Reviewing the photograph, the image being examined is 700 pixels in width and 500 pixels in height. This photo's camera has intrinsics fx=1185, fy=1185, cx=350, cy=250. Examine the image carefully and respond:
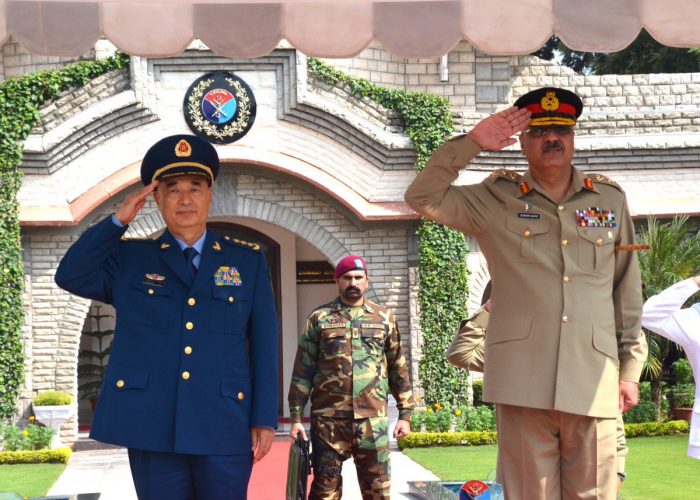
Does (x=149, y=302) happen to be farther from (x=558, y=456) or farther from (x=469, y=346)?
(x=469, y=346)

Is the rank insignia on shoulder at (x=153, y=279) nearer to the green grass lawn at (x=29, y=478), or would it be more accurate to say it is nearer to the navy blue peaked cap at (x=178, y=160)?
the navy blue peaked cap at (x=178, y=160)

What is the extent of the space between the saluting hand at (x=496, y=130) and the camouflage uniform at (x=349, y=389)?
126 inches

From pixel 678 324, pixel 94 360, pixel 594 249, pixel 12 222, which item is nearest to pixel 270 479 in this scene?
pixel 12 222

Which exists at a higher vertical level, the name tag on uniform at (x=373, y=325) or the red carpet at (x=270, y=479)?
the name tag on uniform at (x=373, y=325)

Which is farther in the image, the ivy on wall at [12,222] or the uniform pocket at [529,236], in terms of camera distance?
the ivy on wall at [12,222]

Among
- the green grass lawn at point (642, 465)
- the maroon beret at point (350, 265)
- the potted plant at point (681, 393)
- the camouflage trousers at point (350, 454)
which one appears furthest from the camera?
the potted plant at point (681, 393)

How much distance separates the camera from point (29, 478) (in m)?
12.6

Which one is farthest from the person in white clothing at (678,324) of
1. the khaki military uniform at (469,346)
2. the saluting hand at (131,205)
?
the saluting hand at (131,205)

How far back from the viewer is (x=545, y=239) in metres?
4.53

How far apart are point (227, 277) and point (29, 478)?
29.4 ft

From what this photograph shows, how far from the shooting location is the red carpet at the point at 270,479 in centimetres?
1105

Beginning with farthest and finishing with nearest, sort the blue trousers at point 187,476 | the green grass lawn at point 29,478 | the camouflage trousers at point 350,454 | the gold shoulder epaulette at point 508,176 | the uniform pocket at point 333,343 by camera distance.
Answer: the green grass lawn at point 29,478 → the uniform pocket at point 333,343 → the camouflage trousers at point 350,454 → the gold shoulder epaulette at point 508,176 → the blue trousers at point 187,476

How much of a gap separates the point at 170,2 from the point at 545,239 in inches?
71.1

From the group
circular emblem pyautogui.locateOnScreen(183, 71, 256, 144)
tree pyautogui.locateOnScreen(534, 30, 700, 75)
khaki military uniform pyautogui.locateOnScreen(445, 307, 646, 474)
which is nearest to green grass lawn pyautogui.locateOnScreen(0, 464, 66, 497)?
circular emblem pyautogui.locateOnScreen(183, 71, 256, 144)
